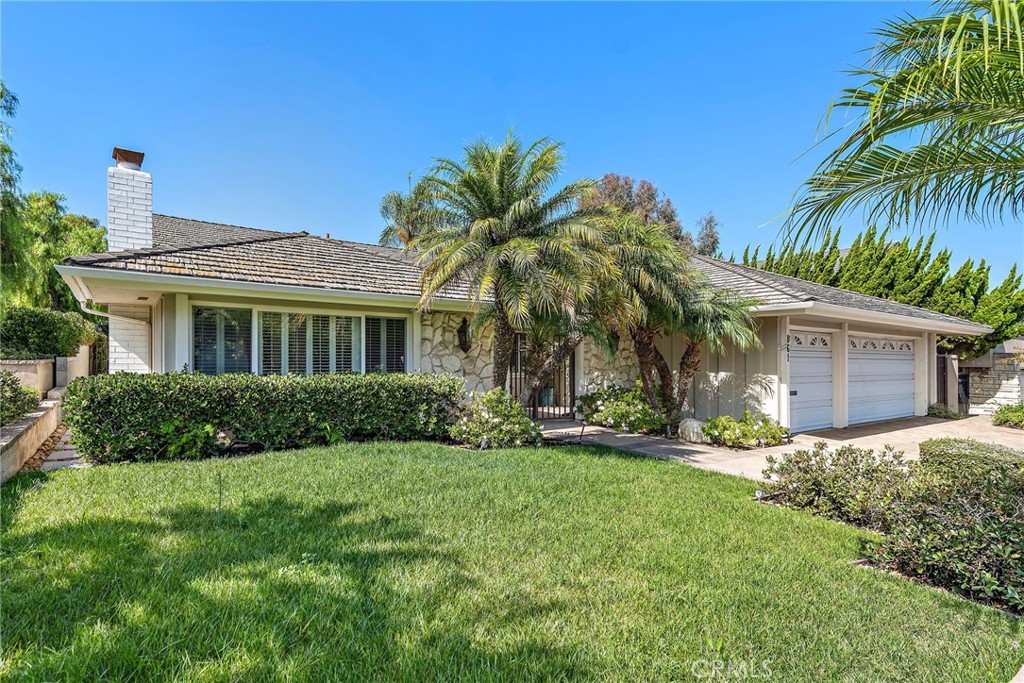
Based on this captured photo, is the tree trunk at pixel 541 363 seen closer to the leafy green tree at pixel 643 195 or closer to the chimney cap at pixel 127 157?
the chimney cap at pixel 127 157

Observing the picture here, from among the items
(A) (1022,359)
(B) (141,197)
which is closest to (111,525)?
(B) (141,197)

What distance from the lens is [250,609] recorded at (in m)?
3.19

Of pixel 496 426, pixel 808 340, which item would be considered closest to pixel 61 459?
pixel 496 426

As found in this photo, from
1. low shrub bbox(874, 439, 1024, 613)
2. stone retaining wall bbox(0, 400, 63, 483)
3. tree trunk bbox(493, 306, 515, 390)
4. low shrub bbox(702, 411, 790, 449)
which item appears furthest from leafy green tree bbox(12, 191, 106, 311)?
low shrub bbox(874, 439, 1024, 613)

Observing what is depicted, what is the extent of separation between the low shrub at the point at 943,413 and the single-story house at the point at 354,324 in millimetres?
2147

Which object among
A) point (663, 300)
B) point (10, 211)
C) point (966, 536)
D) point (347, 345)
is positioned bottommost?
point (966, 536)

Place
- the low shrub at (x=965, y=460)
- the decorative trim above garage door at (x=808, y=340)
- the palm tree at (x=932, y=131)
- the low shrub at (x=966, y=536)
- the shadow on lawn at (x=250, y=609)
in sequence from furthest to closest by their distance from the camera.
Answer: the decorative trim above garage door at (x=808, y=340), the low shrub at (x=965, y=460), the low shrub at (x=966, y=536), the palm tree at (x=932, y=131), the shadow on lawn at (x=250, y=609)

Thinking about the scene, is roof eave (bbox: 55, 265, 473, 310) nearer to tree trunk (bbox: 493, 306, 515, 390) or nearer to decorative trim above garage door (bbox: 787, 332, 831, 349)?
tree trunk (bbox: 493, 306, 515, 390)

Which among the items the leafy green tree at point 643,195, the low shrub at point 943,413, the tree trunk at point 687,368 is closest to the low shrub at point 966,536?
the tree trunk at point 687,368

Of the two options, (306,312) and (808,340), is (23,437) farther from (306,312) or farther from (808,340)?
(808,340)

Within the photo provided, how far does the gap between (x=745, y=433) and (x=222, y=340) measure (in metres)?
11.2

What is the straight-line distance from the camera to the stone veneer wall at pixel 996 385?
18797 millimetres

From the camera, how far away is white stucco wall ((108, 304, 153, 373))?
38.1ft

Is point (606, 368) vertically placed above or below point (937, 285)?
below
